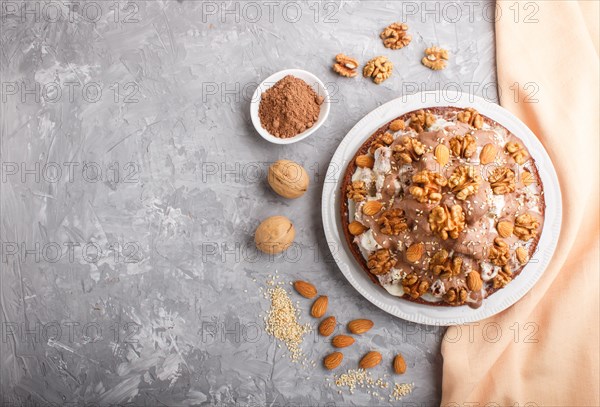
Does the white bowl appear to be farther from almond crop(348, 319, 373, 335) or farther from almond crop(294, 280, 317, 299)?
almond crop(348, 319, 373, 335)

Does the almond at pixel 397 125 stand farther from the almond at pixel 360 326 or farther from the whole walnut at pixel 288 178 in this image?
the almond at pixel 360 326

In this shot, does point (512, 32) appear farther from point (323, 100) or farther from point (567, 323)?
point (567, 323)

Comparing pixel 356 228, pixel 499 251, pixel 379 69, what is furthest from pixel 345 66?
pixel 499 251

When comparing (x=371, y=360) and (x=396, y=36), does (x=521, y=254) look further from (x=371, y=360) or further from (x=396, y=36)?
(x=396, y=36)

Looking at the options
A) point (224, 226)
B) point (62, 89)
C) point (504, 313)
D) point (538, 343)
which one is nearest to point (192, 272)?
point (224, 226)

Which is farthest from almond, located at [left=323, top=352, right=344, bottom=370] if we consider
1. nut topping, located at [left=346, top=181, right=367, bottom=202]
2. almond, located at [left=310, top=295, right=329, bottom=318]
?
nut topping, located at [left=346, top=181, right=367, bottom=202]

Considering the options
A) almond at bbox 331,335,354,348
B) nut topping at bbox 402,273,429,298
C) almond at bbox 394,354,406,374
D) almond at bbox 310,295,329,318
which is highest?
nut topping at bbox 402,273,429,298

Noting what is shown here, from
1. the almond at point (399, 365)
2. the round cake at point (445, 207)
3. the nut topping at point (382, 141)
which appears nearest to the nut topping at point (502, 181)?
the round cake at point (445, 207)
